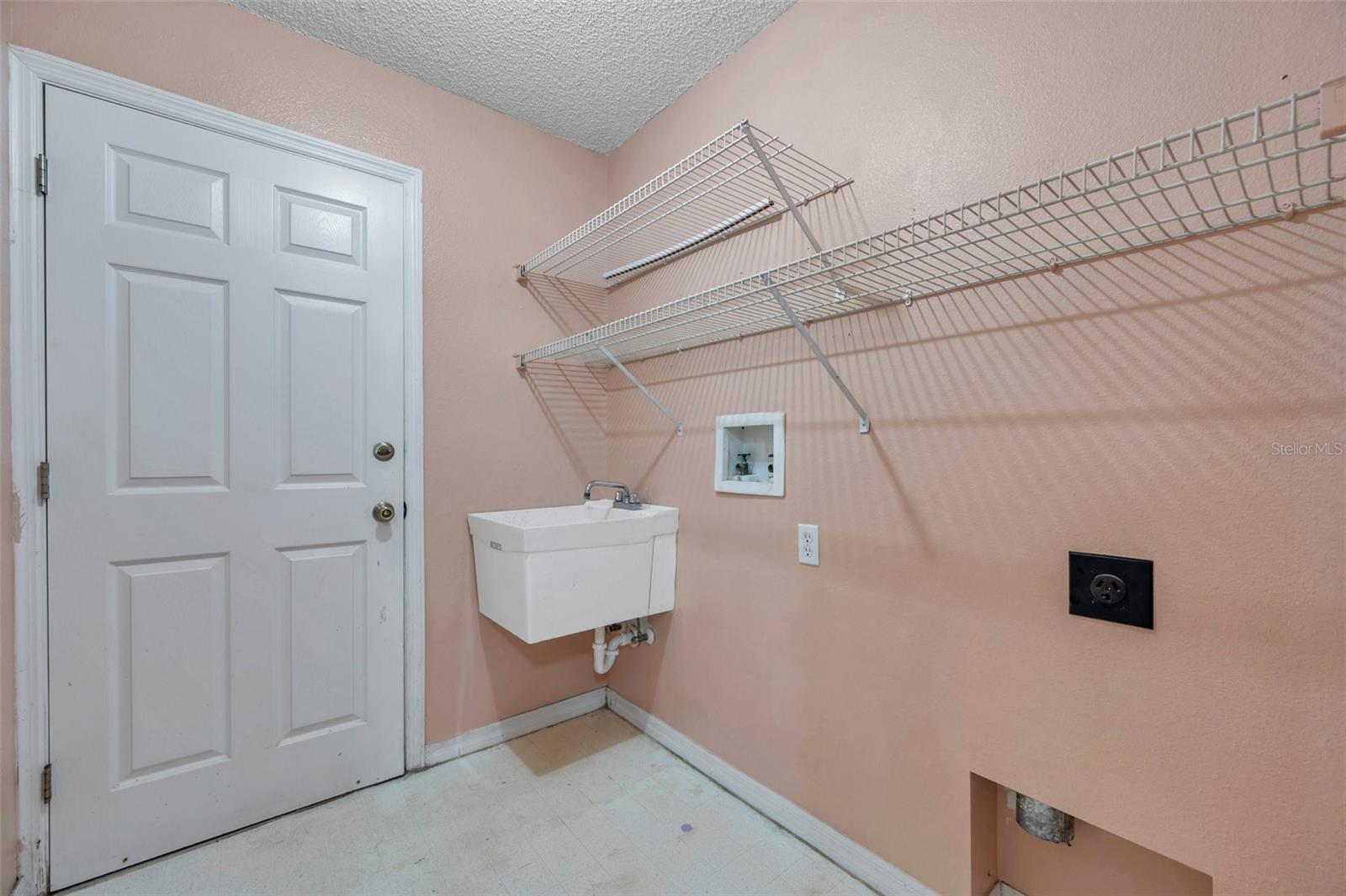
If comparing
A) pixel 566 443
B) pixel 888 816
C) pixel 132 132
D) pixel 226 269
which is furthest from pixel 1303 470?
pixel 132 132

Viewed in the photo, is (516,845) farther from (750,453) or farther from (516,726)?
(750,453)

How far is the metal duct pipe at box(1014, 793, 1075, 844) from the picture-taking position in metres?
1.14

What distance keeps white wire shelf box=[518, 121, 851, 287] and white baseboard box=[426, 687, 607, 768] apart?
5.47 ft

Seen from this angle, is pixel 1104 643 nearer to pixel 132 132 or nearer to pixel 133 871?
pixel 133 871

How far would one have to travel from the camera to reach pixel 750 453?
1767 millimetres

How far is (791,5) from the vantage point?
1583 mm

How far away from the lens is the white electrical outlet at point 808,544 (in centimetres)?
152

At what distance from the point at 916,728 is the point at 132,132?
97.3 inches
